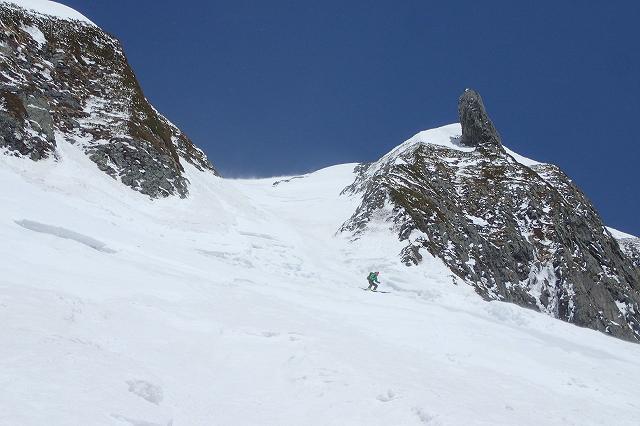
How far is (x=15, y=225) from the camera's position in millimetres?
15922

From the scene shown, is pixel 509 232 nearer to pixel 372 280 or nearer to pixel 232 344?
pixel 372 280

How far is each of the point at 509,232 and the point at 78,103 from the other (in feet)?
124

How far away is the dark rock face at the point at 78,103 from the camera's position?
30.6 metres

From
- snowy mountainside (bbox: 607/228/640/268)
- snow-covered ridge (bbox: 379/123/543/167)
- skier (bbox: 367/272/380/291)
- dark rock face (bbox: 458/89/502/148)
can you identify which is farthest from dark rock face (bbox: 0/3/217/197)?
snowy mountainside (bbox: 607/228/640/268)

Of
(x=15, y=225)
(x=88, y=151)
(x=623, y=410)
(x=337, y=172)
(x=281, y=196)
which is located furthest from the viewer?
(x=337, y=172)

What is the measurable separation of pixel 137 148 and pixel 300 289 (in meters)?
21.2

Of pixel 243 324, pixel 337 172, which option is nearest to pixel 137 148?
pixel 243 324

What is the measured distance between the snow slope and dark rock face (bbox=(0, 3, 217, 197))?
4448 mm

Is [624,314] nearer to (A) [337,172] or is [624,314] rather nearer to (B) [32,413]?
(B) [32,413]

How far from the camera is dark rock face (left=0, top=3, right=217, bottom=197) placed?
3059cm

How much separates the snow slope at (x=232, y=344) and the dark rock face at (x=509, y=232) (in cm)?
1293

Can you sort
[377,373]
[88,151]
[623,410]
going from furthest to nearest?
[88,151] < [623,410] < [377,373]

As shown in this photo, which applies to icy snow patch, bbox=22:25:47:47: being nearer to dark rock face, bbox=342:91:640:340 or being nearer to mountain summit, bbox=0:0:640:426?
mountain summit, bbox=0:0:640:426

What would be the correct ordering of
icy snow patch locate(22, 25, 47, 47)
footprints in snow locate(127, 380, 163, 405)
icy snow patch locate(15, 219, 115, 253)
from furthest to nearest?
icy snow patch locate(22, 25, 47, 47)
icy snow patch locate(15, 219, 115, 253)
footprints in snow locate(127, 380, 163, 405)
